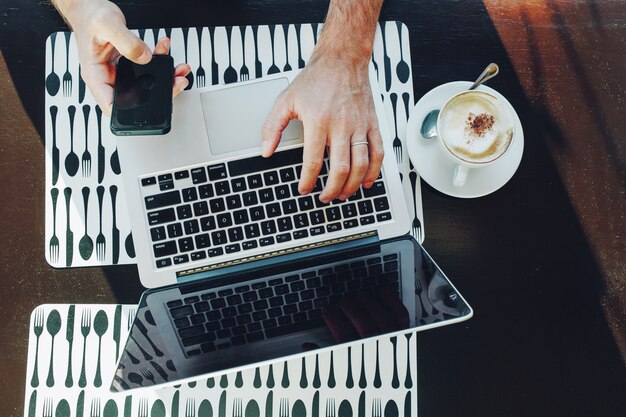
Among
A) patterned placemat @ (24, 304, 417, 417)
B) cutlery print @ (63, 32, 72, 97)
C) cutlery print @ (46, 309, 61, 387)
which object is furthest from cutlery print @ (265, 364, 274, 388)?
cutlery print @ (63, 32, 72, 97)

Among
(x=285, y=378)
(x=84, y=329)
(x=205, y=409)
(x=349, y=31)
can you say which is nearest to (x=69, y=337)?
(x=84, y=329)

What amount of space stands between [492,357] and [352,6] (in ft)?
1.98

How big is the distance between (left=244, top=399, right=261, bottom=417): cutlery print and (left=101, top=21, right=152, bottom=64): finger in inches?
21.3

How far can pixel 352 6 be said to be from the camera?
0.84 m

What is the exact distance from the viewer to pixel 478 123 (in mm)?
805

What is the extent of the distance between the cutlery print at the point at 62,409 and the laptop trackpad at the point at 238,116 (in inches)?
17.9

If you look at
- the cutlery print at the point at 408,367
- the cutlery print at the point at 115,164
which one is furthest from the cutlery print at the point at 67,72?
the cutlery print at the point at 408,367

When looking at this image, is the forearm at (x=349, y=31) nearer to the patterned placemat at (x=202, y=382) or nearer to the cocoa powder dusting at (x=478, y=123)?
the cocoa powder dusting at (x=478, y=123)

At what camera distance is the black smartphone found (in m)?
0.73

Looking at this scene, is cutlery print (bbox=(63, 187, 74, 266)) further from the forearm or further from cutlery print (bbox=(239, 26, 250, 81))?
the forearm

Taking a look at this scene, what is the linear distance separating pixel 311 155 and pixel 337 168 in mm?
41

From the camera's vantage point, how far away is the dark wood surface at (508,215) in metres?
0.85

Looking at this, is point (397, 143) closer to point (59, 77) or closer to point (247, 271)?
point (247, 271)

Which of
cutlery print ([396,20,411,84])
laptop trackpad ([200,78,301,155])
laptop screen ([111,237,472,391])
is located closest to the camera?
laptop screen ([111,237,472,391])
